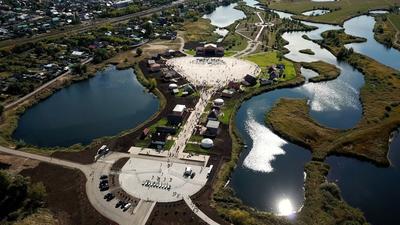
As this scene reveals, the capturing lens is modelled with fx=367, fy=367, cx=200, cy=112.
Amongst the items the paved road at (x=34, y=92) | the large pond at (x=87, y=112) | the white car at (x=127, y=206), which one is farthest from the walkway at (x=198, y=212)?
the paved road at (x=34, y=92)

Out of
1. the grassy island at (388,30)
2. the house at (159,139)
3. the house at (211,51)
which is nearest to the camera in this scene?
the house at (159,139)

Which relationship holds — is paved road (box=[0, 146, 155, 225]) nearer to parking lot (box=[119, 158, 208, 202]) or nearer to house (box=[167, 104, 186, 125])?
parking lot (box=[119, 158, 208, 202])

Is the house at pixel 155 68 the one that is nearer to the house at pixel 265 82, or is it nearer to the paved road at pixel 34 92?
the paved road at pixel 34 92

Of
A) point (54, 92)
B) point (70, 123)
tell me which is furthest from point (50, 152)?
point (54, 92)

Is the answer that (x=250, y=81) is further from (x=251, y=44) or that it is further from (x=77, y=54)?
(x=77, y=54)

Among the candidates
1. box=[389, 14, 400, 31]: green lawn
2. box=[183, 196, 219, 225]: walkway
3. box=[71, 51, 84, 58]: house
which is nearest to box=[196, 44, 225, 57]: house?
box=[71, 51, 84, 58]: house

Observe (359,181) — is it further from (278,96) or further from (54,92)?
(54,92)
